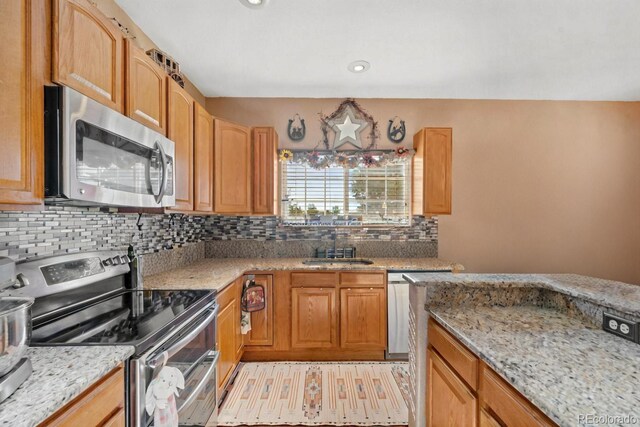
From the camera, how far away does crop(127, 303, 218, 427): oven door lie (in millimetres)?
1068

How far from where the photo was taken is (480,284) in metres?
1.51

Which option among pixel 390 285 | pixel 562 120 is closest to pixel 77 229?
pixel 390 285

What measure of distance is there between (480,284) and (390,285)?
50.3 inches

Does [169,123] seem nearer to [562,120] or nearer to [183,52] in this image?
[183,52]

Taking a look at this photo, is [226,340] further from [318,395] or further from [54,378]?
[54,378]

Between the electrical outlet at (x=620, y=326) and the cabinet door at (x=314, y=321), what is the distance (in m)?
1.90

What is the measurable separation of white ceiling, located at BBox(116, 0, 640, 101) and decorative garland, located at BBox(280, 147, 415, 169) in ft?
2.09

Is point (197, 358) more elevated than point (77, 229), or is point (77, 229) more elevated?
point (77, 229)

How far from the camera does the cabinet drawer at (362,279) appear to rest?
2744 mm

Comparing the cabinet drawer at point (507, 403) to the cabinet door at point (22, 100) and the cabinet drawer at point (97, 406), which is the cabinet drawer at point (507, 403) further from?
the cabinet door at point (22, 100)

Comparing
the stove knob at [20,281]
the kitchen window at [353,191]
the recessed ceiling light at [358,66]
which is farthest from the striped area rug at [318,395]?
the recessed ceiling light at [358,66]

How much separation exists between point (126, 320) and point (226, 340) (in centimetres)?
97

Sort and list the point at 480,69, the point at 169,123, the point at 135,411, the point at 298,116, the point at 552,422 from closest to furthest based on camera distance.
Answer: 1. the point at 552,422
2. the point at 135,411
3. the point at 169,123
4. the point at 480,69
5. the point at 298,116

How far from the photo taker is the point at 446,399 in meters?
1.30
